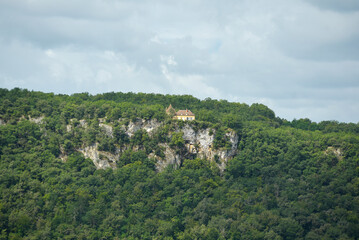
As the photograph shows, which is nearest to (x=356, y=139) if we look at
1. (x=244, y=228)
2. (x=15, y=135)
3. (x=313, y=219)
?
(x=313, y=219)

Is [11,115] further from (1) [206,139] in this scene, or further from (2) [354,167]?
(2) [354,167]

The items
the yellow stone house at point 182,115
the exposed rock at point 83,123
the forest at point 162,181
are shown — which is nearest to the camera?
the forest at point 162,181

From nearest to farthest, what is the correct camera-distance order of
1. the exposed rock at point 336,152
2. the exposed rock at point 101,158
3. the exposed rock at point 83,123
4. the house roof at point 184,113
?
the exposed rock at point 336,152 < the exposed rock at point 101,158 < the house roof at point 184,113 < the exposed rock at point 83,123

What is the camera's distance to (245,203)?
4232 inches

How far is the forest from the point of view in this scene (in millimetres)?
103125

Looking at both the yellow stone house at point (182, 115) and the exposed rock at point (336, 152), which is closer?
the exposed rock at point (336, 152)

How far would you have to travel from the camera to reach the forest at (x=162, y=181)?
103 meters

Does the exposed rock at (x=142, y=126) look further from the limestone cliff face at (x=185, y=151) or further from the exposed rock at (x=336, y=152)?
the exposed rock at (x=336, y=152)

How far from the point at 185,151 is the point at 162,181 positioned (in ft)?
23.3

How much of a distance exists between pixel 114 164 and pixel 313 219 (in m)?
31.1

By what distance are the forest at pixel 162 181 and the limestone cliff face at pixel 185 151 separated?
0.68m

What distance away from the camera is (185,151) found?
11544 cm

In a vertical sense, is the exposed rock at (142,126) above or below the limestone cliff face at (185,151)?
above

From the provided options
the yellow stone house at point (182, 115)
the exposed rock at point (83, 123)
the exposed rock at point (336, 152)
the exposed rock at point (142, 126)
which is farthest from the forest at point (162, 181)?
the yellow stone house at point (182, 115)
